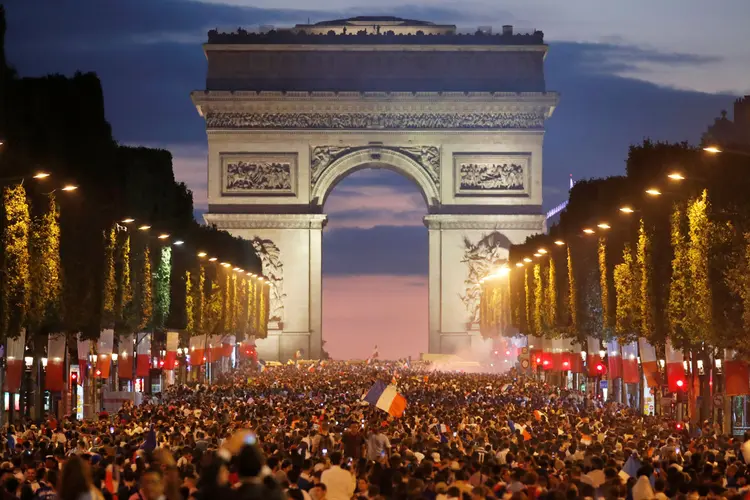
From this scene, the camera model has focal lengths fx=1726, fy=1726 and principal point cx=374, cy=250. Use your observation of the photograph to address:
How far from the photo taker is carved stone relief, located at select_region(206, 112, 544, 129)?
112m

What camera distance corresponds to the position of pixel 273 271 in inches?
4469

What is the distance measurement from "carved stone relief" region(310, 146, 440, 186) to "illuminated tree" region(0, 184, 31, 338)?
69.9 meters

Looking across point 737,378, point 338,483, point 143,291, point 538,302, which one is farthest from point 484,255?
point 338,483

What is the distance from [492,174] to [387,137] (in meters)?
7.26

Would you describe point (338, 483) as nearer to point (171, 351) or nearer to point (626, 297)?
point (626, 297)

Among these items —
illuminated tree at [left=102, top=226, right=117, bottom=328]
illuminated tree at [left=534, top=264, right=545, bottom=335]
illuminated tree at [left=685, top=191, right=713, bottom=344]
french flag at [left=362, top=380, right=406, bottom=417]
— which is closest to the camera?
french flag at [left=362, top=380, right=406, bottom=417]

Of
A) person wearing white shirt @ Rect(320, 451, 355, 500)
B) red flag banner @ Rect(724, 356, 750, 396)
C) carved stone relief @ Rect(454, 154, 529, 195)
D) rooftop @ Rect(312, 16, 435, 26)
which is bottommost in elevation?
person wearing white shirt @ Rect(320, 451, 355, 500)

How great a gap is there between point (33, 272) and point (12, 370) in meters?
2.79

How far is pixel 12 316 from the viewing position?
139 feet

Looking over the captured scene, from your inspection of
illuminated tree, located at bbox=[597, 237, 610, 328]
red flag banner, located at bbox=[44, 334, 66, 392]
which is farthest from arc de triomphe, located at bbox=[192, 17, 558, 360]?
red flag banner, located at bbox=[44, 334, 66, 392]

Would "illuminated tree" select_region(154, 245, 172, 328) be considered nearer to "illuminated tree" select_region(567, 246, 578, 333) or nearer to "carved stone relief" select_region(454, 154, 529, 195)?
"illuminated tree" select_region(567, 246, 578, 333)

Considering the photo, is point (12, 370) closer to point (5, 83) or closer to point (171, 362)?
point (5, 83)

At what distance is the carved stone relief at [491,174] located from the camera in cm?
11219

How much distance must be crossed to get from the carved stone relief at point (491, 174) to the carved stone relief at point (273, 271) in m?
12.6
